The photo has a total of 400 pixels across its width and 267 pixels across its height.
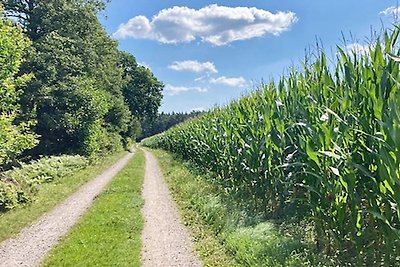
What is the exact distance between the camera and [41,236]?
8.62 m

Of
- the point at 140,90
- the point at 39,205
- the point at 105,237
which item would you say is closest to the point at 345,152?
the point at 105,237

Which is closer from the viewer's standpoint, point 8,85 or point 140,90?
point 8,85

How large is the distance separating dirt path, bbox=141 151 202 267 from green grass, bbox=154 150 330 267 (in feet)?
0.84

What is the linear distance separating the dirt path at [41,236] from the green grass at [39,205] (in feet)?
0.85

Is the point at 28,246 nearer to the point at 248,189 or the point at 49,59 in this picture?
the point at 248,189

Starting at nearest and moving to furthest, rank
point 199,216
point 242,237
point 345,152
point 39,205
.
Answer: point 345,152, point 242,237, point 199,216, point 39,205

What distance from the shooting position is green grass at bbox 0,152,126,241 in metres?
9.42

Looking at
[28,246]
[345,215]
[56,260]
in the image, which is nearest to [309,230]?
[345,215]

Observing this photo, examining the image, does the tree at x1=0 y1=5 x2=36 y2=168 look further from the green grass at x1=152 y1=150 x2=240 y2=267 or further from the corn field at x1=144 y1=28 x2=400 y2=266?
the corn field at x1=144 y1=28 x2=400 y2=266

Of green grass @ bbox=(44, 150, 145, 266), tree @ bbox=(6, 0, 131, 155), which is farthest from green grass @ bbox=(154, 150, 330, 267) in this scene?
tree @ bbox=(6, 0, 131, 155)

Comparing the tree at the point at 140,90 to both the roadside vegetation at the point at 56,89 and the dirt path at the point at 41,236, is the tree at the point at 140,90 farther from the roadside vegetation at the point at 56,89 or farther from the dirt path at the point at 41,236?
the dirt path at the point at 41,236

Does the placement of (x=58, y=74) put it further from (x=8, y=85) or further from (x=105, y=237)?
(x=105, y=237)

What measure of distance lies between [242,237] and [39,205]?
25.1ft

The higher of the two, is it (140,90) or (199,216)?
(140,90)
